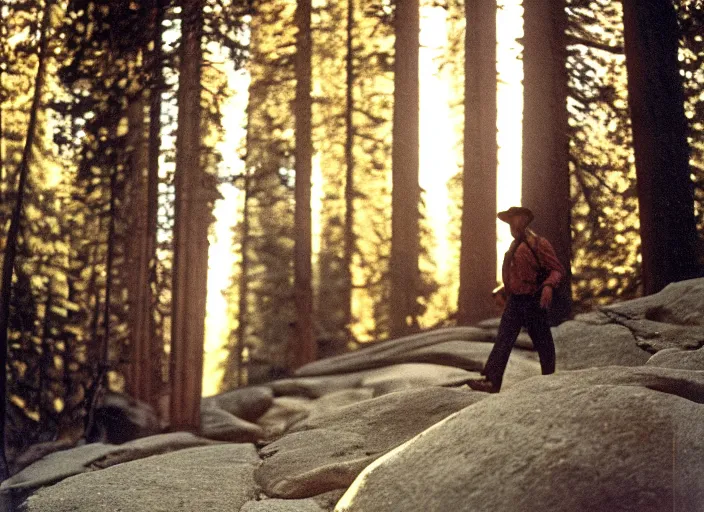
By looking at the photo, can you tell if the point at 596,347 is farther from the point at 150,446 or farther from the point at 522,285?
the point at 150,446

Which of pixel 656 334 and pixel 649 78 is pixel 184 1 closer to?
pixel 649 78

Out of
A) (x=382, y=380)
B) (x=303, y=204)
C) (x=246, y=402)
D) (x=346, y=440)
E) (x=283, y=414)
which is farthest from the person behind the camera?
(x=303, y=204)

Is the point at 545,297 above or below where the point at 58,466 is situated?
above

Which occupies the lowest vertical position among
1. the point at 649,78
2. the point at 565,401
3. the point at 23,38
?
the point at 565,401

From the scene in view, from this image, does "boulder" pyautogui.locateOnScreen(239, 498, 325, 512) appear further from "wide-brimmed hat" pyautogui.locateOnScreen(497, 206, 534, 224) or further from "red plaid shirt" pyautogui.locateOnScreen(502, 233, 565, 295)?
"wide-brimmed hat" pyautogui.locateOnScreen(497, 206, 534, 224)

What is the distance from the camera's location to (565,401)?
5891 mm

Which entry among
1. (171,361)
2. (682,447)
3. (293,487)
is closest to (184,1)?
(171,361)

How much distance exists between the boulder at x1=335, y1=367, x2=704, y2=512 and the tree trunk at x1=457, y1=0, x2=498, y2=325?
6321 mm

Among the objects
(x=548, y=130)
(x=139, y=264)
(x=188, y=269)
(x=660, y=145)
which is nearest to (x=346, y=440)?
(x=188, y=269)

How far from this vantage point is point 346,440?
26.1 ft

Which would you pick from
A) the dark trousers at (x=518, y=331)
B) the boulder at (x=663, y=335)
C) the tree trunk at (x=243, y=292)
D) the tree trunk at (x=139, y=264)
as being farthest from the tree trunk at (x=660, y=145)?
the tree trunk at (x=243, y=292)

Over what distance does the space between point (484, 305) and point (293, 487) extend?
245 inches

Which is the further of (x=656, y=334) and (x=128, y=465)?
(x=656, y=334)

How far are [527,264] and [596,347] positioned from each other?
7.47 ft
